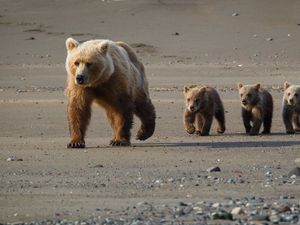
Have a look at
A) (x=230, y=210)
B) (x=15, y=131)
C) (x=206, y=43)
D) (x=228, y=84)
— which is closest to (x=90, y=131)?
(x=15, y=131)

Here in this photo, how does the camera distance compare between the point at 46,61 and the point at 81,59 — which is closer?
the point at 81,59

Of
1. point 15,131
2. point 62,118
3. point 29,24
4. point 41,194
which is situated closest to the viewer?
point 41,194

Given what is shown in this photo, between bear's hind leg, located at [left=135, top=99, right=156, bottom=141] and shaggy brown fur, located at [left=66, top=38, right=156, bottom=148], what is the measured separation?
0.72 meters

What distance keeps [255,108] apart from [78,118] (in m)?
3.14

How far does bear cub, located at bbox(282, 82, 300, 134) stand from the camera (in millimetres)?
15078

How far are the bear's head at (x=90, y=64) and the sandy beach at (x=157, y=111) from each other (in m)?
0.84

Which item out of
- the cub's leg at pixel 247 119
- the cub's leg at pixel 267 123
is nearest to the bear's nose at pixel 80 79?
the cub's leg at pixel 247 119

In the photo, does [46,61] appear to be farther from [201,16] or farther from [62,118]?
[62,118]

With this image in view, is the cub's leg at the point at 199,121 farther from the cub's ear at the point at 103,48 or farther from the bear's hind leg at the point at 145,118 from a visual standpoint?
the cub's ear at the point at 103,48

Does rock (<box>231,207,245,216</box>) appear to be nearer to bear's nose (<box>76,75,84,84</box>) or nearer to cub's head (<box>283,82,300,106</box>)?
bear's nose (<box>76,75,84,84</box>)

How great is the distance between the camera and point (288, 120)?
49.5 feet

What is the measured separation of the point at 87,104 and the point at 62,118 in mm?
3149

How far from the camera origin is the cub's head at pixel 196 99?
15.0 m

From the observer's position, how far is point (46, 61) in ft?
81.9
